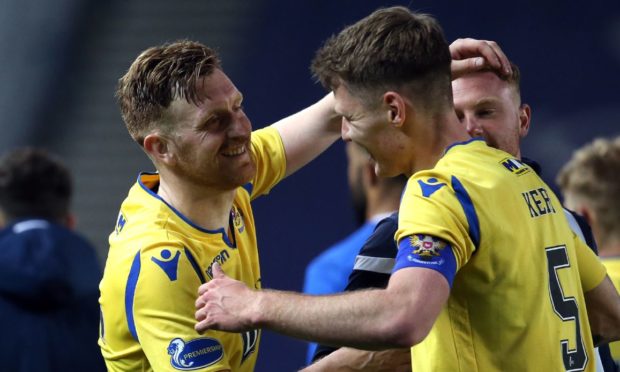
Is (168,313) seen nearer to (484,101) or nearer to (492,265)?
(492,265)

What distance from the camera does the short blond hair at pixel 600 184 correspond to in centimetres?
428

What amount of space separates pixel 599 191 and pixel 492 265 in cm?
193

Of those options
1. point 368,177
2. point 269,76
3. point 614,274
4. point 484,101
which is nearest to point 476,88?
point 484,101

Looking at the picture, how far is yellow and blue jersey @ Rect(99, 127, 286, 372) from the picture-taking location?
2836 millimetres

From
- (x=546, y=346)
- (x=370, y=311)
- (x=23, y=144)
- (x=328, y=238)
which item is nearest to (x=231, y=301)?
(x=370, y=311)

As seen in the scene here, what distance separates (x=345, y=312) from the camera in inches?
93.1

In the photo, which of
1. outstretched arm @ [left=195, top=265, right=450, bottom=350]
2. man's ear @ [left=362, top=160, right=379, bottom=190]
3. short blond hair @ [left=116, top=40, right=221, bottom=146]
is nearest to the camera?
outstretched arm @ [left=195, top=265, right=450, bottom=350]

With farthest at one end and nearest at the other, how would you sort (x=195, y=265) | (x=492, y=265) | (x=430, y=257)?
(x=195, y=265)
(x=492, y=265)
(x=430, y=257)

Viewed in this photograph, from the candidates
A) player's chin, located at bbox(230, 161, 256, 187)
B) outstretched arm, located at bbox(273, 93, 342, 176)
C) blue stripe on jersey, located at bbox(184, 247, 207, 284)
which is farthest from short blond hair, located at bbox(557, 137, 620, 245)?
blue stripe on jersey, located at bbox(184, 247, 207, 284)

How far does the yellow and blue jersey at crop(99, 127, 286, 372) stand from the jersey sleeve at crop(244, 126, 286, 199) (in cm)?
28

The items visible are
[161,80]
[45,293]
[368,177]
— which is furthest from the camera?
[368,177]

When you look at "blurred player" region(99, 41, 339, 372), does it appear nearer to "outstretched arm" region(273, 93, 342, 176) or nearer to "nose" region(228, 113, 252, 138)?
"nose" region(228, 113, 252, 138)

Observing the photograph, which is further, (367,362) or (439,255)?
(367,362)

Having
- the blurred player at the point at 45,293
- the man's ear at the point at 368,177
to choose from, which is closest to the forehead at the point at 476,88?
the man's ear at the point at 368,177
